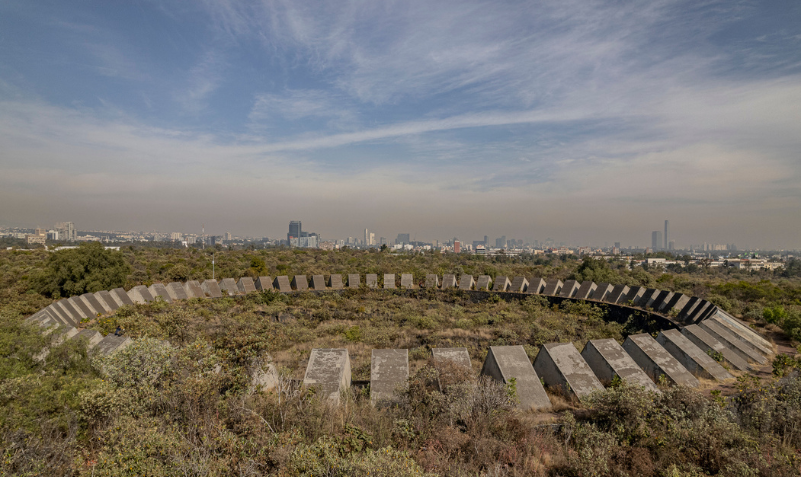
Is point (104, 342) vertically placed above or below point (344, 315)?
above

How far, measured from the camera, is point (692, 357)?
8711 mm

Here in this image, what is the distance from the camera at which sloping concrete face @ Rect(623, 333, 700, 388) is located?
25.6 ft

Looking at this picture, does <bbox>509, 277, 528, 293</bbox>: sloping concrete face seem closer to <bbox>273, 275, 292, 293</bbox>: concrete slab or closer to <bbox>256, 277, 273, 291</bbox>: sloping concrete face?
<bbox>273, 275, 292, 293</bbox>: concrete slab

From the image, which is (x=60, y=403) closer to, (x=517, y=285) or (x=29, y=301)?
(x=29, y=301)

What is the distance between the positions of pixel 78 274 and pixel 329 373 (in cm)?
1956

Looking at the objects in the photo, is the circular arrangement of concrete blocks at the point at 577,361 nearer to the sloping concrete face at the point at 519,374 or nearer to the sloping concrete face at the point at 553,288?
the sloping concrete face at the point at 519,374

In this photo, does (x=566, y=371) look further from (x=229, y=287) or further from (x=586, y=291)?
(x=229, y=287)

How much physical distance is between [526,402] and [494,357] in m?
1.12

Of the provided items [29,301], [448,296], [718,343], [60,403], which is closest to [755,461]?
[718,343]

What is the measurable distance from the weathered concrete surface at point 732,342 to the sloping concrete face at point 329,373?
31.7 feet

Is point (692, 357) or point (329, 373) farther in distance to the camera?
point (692, 357)

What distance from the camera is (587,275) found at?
2792cm

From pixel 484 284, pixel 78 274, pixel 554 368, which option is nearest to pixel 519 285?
pixel 484 284

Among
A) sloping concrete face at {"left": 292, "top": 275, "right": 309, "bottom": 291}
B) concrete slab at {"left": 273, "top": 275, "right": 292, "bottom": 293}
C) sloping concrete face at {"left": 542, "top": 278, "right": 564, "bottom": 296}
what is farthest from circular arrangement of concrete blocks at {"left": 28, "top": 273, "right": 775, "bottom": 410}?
sloping concrete face at {"left": 292, "top": 275, "right": 309, "bottom": 291}
